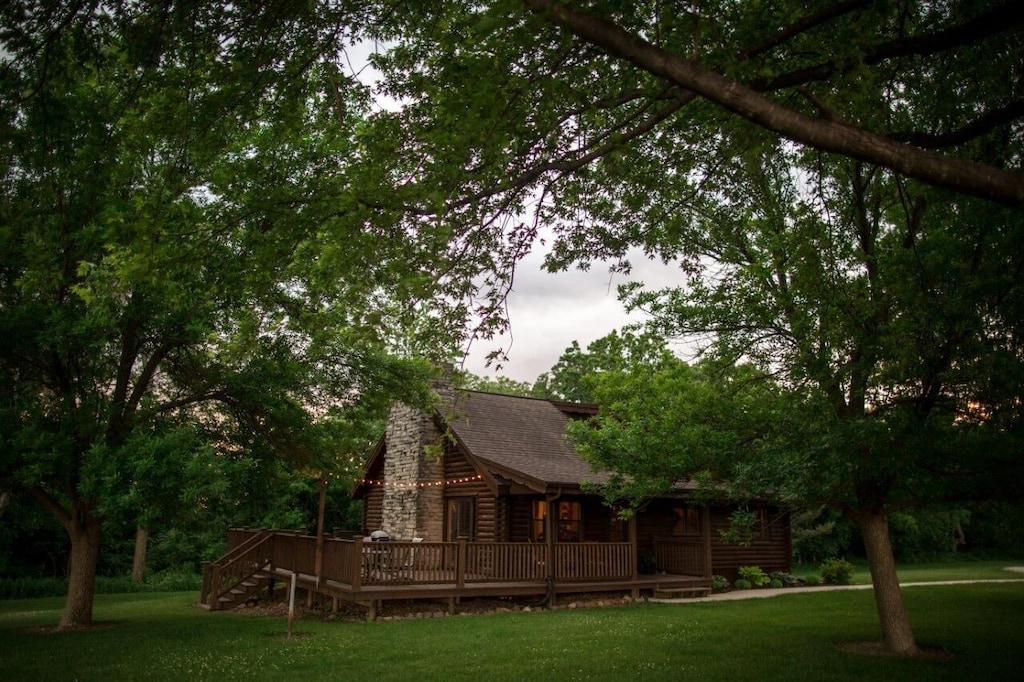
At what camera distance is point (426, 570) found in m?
16.2

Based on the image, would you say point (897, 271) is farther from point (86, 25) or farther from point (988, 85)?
point (86, 25)

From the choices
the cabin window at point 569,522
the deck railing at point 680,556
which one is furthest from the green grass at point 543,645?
the cabin window at point 569,522

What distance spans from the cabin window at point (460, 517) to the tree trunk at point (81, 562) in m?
10.1

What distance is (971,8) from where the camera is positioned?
6.57 meters

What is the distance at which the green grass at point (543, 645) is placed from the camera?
963 cm

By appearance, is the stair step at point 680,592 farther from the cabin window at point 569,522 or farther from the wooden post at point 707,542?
the cabin window at point 569,522

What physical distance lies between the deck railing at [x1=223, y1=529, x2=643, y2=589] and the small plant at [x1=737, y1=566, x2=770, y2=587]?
18.7 feet

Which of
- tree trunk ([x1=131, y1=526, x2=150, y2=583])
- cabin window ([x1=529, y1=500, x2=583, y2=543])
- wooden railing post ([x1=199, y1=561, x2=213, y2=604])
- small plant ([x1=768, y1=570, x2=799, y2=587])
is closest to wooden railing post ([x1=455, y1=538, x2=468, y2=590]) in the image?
cabin window ([x1=529, y1=500, x2=583, y2=543])

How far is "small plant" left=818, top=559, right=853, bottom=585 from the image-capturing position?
77.9 ft

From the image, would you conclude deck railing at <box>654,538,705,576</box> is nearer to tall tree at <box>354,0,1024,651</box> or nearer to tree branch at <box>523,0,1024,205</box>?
tall tree at <box>354,0,1024,651</box>

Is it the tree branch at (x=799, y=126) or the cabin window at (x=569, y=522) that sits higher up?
the tree branch at (x=799, y=126)

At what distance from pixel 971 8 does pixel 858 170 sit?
147 inches

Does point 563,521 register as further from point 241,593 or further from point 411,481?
point 241,593

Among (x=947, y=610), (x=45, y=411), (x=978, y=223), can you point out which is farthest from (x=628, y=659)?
(x=45, y=411)
